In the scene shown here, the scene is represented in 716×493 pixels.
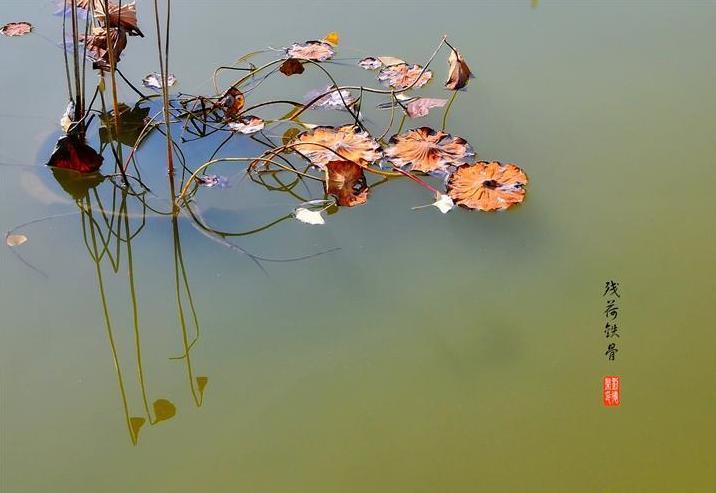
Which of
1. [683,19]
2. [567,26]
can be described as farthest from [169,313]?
[683,19]

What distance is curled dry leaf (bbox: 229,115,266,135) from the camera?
6.66 ft

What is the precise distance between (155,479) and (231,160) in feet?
2.62

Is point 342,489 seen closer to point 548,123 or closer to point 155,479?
point 155,479

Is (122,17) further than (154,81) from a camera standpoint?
No

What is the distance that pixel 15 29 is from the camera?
238 centimetres

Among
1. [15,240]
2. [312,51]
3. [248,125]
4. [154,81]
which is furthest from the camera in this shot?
[312,51]

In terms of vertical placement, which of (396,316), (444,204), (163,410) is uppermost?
(444,204)

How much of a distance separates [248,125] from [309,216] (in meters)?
0.39

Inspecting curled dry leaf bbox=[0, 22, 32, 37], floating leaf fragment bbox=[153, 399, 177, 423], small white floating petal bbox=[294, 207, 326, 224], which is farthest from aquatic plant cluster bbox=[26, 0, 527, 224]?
floating leaf fragment bbox=[153, 399, 177, 423]

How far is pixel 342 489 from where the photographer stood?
134 cm

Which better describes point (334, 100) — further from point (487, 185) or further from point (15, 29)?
point (15, 29)

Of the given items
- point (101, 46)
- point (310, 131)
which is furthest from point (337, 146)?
point (101, 46)

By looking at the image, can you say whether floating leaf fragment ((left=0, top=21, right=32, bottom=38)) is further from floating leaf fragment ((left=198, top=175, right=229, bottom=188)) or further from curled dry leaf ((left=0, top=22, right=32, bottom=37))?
floating leaf fragment ((left=198, top=175, right=229, bottom=188))

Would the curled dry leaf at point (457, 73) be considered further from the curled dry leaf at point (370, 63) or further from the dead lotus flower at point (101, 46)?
the dead lotus flower at point (101, 46)
